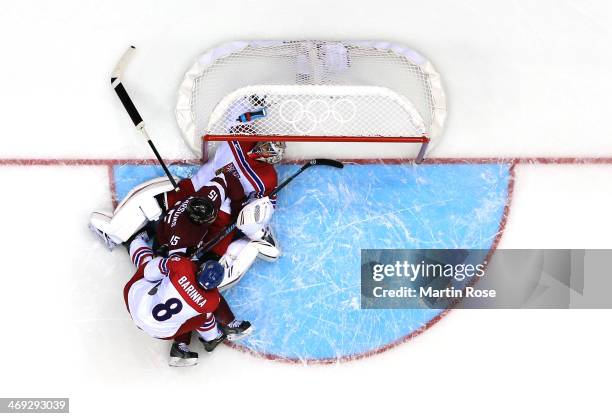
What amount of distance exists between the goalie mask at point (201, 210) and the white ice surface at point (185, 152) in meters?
0.56

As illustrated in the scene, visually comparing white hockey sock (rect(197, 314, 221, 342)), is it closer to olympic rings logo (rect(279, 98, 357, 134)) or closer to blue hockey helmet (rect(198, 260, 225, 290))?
blue hockey helmet (rect(198, 260, 225, 290))

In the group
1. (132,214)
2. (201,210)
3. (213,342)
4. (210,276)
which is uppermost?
(201,210)

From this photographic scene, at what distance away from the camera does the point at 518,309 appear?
12.5 feet

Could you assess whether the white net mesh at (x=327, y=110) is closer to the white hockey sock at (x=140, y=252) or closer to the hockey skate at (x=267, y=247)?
the hockey skate at (x=267, y=247)

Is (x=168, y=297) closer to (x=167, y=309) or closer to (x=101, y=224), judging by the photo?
(x=167, y=309)

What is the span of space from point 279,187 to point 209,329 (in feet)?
2.67

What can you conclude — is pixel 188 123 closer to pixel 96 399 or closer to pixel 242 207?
pixel 242 207

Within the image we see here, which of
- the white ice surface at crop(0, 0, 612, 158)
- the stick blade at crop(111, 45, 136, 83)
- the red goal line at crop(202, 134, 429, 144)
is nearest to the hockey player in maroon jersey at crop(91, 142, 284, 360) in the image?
the red goal line at crop(202, 134, 429, 144)

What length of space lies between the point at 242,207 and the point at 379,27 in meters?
1.25

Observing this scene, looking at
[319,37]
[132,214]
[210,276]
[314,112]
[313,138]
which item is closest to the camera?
[210,276]

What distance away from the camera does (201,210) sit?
10.6 ft

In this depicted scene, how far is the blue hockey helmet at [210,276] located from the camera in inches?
121

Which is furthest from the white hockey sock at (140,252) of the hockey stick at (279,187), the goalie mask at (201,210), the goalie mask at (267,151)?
the goalie mask at (267,151)

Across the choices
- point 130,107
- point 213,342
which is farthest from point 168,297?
point 130,107
